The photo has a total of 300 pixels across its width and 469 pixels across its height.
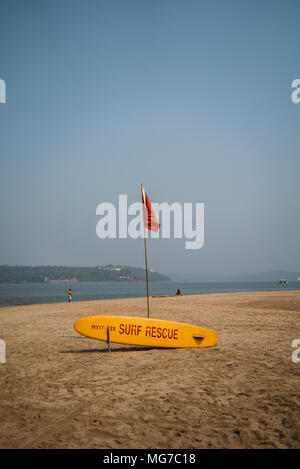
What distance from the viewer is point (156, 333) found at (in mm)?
8641

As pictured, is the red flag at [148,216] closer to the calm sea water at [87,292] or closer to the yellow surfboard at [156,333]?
the yellow surfboard at [156,333]

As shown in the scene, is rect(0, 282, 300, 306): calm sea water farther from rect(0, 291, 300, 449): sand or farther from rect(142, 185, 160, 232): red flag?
rect(0, 291, 300, 449): sand

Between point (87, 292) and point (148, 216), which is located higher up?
point (148, 216)

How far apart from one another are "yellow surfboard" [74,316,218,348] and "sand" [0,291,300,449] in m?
0.25

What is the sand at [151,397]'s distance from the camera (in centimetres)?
396

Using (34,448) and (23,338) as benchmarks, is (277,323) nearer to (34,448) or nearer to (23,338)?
(23,338)

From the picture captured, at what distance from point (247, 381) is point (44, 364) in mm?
4773

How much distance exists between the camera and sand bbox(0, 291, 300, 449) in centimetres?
396

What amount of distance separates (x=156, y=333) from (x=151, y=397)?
11.1 ft
